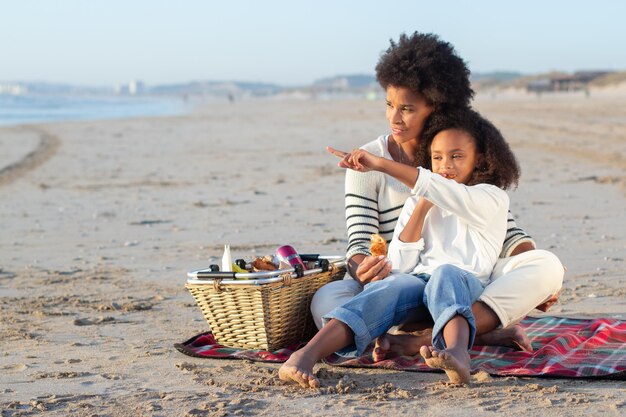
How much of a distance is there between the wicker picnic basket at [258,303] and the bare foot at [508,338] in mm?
863

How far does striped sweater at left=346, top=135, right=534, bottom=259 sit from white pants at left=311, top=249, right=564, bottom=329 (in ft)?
1.09

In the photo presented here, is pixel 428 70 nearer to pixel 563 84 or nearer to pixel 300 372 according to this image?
pixel 300 372

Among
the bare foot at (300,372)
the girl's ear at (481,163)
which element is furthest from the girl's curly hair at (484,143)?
the bare foot at (300,372)

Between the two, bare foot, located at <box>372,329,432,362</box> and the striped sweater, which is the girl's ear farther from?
bare foot, located at <box>372,329,432,362</box>

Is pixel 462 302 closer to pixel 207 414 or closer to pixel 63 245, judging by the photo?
pixel 207 414

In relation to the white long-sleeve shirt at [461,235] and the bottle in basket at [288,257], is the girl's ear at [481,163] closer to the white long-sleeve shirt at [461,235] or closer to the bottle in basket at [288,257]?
the white long-sleeve shirt at [461,235]

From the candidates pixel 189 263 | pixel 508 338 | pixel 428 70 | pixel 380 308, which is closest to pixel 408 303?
pixel 380 308

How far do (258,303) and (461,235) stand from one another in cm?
100

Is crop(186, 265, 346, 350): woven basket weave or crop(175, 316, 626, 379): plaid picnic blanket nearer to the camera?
crop(175, 316, 626, 379): plaid picnic blanket

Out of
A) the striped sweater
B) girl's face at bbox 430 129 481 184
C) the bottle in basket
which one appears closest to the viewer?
girl's face at bbox 430 129 481 184

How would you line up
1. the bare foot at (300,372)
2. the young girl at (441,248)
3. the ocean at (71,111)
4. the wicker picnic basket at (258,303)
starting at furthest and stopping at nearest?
the ocean at (71,111) < the wicker picnic basket at (258,303) < the young girl at (441,248) < the bare foot at (300,372)

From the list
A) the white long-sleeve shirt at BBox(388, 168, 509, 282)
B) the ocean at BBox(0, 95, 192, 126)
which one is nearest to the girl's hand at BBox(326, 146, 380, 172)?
the white long-sleeve shirt at BBox(388, 168, 509, 282)

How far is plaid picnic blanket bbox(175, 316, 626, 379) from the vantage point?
4.02 metres

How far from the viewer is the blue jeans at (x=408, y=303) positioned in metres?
4.02
